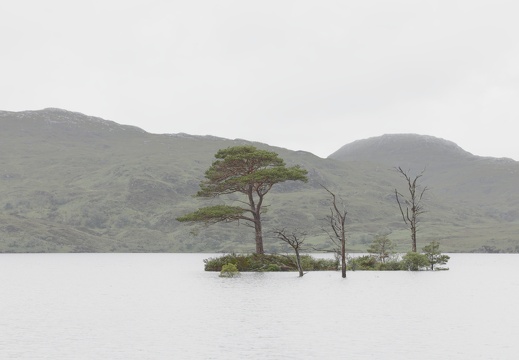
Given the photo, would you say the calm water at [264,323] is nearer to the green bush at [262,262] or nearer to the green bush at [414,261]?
the green bush at [262,262]

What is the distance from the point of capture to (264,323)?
130ft

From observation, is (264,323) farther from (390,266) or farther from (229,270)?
(390,266)

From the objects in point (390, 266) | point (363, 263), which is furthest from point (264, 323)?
point (363, 263)

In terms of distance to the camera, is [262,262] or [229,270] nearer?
[229,270]

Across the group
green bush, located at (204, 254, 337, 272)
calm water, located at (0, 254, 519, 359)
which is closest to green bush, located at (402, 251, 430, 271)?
green bush, located at (204, 254, 337, 272)

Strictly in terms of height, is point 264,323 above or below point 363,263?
below

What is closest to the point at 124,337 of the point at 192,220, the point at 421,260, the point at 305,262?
the point at 192,220

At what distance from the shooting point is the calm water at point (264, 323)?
29.9 metres

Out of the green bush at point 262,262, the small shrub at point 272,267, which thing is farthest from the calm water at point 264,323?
the small shrub at point 272,267

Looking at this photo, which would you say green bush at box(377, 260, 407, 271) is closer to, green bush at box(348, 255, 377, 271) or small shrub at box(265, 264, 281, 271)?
green bush at box(348, 255, 377, 271)

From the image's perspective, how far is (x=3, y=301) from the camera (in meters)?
56.0

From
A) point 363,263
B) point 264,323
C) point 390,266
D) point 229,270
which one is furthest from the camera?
point 363,263

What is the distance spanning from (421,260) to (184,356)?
72762mm

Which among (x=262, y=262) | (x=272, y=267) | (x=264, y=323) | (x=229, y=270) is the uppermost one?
(x=262, y=262)
